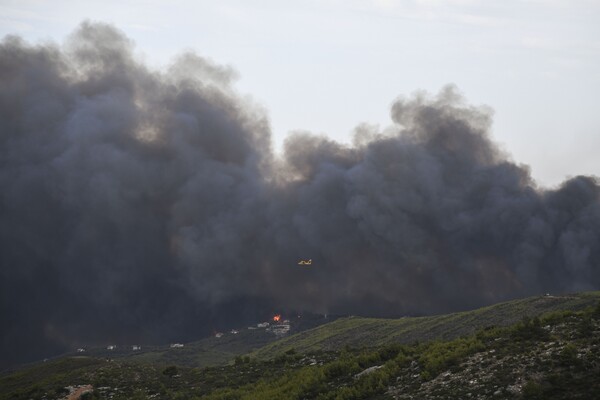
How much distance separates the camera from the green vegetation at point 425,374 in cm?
2525

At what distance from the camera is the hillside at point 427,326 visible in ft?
290

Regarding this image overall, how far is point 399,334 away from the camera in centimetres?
10312

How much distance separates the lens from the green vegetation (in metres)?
25.2

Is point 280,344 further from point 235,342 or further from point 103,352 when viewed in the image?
point 103,352

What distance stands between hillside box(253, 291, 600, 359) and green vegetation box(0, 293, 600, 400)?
123 ft

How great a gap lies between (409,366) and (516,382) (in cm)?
872

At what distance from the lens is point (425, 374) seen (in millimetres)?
29766

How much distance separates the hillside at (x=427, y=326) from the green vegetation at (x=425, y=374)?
3746cm

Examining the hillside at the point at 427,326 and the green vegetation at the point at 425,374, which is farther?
the hillside at the point at 427,326

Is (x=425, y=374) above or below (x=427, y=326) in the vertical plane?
below

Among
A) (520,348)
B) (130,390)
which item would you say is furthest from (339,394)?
(130,390)

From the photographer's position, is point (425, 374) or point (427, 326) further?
point (427, 326)

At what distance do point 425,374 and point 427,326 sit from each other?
78217mm

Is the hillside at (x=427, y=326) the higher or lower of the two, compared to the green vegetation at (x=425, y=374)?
higher
